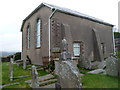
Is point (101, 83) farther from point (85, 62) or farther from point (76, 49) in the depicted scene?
point (76, 49)

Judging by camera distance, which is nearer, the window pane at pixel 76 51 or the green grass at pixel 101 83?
the green grass at pixel 101 83

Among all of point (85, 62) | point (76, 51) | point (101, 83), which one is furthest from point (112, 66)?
point (76, 51)

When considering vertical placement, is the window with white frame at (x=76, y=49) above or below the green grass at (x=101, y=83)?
above

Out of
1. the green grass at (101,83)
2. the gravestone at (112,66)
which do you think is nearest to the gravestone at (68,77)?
the green grass at (101,83)

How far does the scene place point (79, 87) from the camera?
396 cm

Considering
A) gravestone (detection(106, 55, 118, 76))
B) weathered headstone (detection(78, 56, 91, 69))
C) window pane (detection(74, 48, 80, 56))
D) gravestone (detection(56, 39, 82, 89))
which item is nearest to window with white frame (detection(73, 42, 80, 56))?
window pane (detection(74, 48, 80, 56))

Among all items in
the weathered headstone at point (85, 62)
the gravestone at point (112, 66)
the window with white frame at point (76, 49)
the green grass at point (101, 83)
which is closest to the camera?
the green grass at point (101, 83)

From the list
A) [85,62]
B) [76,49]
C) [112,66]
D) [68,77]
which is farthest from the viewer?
[76,49]

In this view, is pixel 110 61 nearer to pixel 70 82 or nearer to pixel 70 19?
pixel 70 82

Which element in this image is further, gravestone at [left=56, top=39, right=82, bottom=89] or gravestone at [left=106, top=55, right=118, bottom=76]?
gravestone at [left=106, top=55, right=118, bottom=76]

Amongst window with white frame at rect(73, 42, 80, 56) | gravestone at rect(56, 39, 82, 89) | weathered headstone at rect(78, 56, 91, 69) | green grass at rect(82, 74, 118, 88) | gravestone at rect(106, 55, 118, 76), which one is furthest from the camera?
window with white frame at rect(73, 42, 80, 56)

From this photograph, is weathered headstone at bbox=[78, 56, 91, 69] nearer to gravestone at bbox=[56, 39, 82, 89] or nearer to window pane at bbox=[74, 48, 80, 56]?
window pane at bbox=[74, 48, 80, 56]

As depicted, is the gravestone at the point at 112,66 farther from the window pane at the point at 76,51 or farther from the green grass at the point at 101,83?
the window pane at the point at 76,51

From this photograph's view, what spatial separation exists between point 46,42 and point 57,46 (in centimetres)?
137
